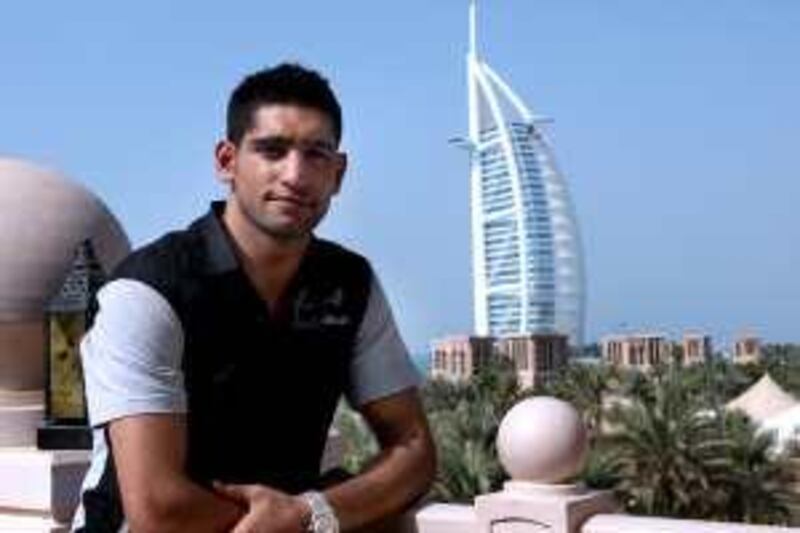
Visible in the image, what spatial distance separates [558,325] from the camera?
13212 centimetres

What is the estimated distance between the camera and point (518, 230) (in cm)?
13062

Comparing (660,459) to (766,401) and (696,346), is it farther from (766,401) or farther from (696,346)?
(696,346)

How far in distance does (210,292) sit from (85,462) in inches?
129

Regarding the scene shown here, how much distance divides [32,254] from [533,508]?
264cm

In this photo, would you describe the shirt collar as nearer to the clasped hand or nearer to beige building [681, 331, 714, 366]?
the clasped hand

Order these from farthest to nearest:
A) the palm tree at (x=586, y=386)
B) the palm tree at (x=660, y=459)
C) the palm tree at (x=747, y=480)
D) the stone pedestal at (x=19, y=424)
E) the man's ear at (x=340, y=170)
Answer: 1. the palm tree at (x=586, y=386)
2. the palm tree at (x=747, y=480)
3. the palm tree at (x=660, y=459)
4. the stone pedestal at (x=19, y=424)
5. the man's ear at (x=340, y=170)

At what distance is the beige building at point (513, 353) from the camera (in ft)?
260

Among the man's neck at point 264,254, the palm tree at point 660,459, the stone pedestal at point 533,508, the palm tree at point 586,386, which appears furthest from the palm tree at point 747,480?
the man's neck at point 264,254

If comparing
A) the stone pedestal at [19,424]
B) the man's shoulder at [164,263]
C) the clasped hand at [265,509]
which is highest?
the man's shoulder at [164,263]

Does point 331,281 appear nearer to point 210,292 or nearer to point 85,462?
point 210,292

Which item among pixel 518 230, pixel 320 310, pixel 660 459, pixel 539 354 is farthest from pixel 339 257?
pixel 518 230

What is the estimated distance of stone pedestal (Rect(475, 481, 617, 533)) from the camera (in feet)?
17.5

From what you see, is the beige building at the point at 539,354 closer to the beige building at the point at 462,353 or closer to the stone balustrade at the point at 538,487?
the beige building at the point at 462,353

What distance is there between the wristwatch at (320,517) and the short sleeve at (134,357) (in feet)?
0.80
